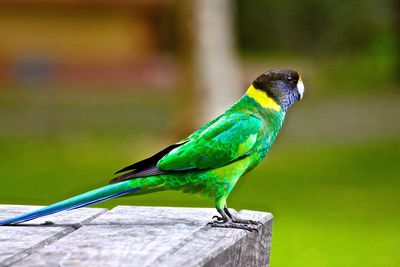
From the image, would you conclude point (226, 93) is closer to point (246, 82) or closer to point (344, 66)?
point (246, 82)

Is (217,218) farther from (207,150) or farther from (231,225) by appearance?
(207,150)

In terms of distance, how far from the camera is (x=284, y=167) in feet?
38.9

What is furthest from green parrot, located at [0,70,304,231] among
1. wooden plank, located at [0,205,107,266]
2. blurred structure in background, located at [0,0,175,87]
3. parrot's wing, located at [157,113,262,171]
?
blurred structure in background, located at [0,0,175,87]

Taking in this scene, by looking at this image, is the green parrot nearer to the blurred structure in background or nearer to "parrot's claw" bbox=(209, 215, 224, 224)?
"parrot's claw" bbox=(209, 215, 224, 224)

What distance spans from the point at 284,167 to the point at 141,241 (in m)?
9.12

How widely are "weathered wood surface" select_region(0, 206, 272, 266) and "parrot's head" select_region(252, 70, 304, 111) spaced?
0.54m

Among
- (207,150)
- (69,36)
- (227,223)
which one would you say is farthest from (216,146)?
(69,36)

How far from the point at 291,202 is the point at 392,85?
12.1 metres

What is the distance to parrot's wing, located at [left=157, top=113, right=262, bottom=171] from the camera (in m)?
3.49

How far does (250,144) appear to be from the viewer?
3.57 m

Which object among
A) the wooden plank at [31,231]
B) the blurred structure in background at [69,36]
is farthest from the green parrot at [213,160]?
the blurred structure in background at [69,36]

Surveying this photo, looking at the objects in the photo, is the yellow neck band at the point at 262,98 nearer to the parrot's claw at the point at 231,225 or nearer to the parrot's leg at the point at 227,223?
the parrot's leg at the point at 227,223

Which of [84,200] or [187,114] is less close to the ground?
[84,200]

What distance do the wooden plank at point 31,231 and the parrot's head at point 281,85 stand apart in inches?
32.0
